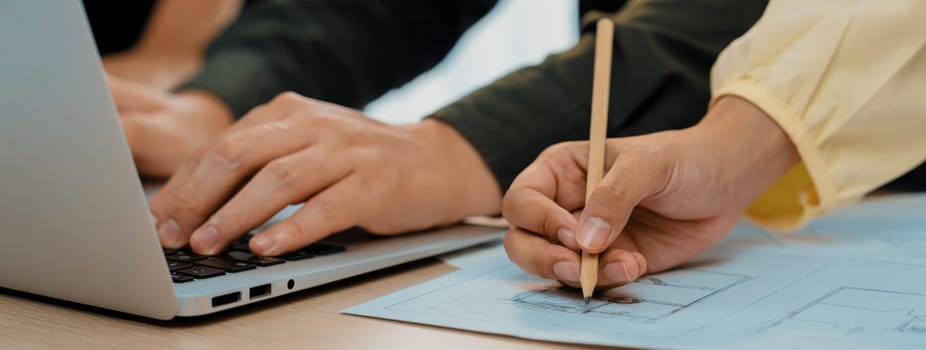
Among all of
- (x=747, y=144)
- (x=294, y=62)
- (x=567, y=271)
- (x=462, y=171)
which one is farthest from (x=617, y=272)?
(x=294, y=62)

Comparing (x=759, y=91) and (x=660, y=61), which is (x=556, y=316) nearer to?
(x=759, y=91)

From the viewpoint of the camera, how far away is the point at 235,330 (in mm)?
414

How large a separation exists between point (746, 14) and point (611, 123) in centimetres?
16

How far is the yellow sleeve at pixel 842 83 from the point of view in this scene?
1.82 ft

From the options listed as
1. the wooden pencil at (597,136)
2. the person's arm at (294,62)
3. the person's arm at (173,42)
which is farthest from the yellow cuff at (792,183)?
the person's arm at (173,42)

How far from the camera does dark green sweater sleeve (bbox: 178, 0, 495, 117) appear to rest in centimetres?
102

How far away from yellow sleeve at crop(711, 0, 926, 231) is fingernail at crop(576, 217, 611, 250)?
0.60 ft

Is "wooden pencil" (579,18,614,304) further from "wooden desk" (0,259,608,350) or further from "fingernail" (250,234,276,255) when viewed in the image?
"fingernail" (250,234,276,255)

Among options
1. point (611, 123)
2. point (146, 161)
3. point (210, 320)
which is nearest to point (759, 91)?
point (611, 123)

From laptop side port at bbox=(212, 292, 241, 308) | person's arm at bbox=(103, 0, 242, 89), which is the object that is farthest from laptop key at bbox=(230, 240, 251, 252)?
person's arm at bbox=(103, 0, 242, 89)

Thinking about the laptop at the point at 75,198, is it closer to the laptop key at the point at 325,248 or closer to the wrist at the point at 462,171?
the laptop key at the point at 325,248

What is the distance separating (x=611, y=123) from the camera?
0.69 m

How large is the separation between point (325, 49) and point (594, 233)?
2.33ft

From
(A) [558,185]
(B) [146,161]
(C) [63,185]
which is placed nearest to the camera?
(C) [63,185]
